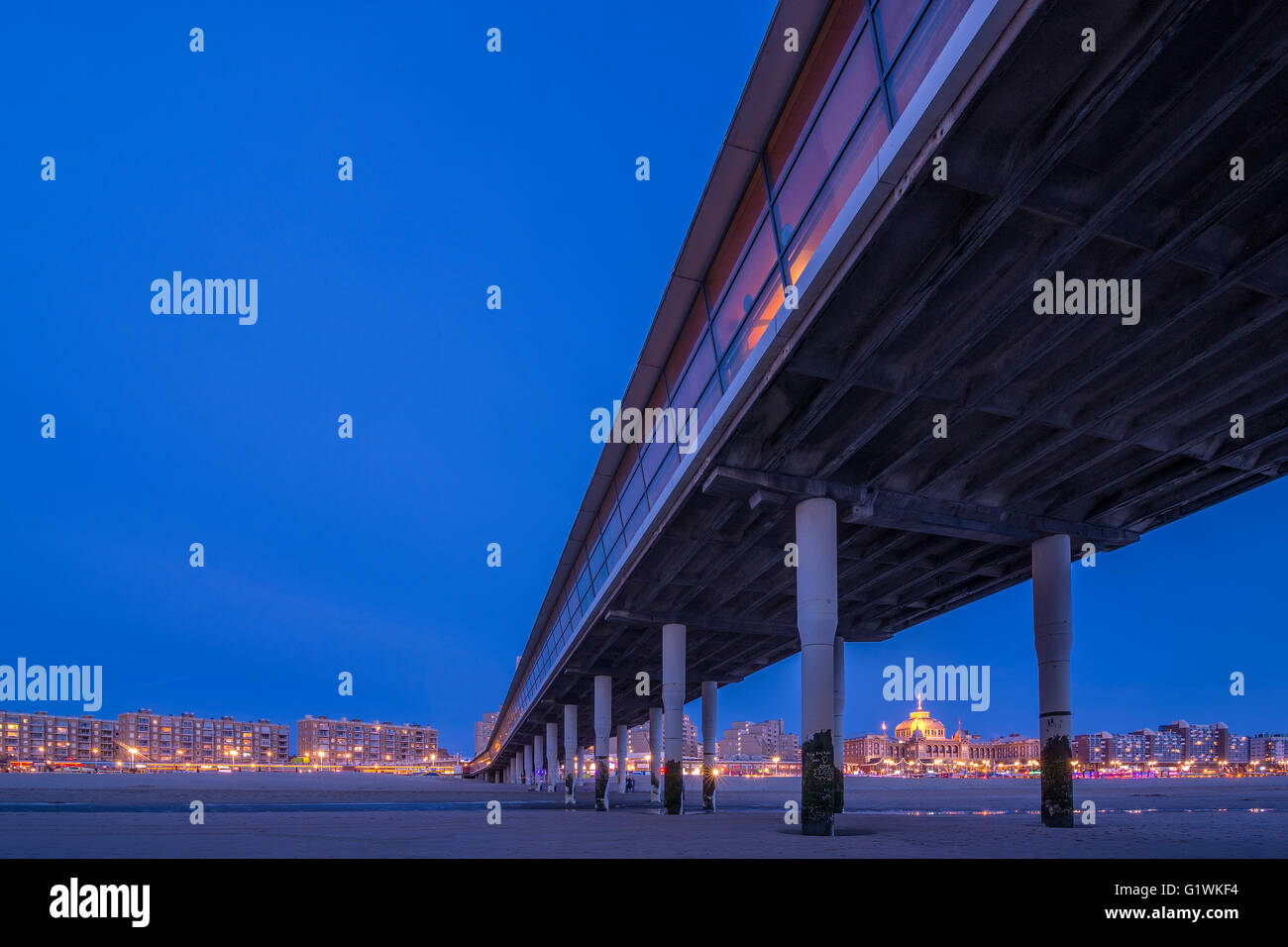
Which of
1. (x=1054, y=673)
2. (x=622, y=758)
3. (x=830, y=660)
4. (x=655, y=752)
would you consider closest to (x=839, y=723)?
(x=1054, y=673)

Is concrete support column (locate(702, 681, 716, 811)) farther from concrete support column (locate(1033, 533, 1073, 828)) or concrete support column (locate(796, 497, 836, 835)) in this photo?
concrete support column (locate(796, 497, 836, 835))

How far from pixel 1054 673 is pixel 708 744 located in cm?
2581

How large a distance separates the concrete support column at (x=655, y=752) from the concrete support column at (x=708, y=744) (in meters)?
7.22

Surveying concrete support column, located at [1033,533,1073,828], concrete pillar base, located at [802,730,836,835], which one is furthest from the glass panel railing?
concrete support column, located at [1033,533,1073,828]

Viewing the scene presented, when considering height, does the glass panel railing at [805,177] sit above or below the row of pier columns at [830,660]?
above

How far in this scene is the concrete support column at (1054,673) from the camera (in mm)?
20156

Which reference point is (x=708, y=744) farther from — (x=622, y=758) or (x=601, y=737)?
(x=622, y=758)

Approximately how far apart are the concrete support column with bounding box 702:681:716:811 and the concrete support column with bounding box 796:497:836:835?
19.7 meters

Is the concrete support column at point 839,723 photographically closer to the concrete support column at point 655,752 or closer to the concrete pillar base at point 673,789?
the concrete pillar base at point 673,789

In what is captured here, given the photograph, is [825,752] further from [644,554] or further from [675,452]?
[644,554]

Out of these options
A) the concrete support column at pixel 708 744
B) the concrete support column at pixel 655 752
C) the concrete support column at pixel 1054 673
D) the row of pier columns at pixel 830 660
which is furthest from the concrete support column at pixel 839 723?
the concrete support column at pixel 655 752

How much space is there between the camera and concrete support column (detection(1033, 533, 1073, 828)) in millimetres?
20156
